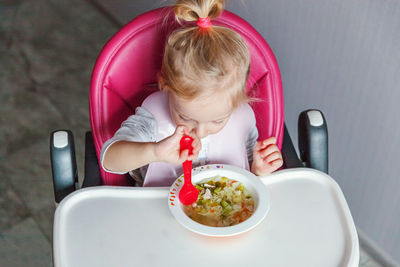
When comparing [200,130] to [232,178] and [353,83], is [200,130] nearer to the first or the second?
[232,178]

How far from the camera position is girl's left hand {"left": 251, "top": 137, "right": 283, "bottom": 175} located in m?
1.10

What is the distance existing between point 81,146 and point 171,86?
3.57ft

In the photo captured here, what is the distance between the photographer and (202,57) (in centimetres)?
101

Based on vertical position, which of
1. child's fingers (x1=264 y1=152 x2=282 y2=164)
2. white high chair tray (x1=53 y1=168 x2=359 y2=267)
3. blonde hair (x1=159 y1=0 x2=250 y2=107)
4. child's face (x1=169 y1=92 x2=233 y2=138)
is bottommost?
white high chair tray (x1=53 y1=168 x2=359 y2=267)

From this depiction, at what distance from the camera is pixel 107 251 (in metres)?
0.92

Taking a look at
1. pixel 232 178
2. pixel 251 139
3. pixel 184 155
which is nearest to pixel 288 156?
pixel 251 139

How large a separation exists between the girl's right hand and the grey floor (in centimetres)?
84

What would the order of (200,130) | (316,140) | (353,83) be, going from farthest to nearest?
(353,83), (316,140), (200,130)

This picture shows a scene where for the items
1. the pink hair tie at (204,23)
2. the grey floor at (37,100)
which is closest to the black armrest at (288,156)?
the pink hair tie at (204,23)

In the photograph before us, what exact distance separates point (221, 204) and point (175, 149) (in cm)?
14

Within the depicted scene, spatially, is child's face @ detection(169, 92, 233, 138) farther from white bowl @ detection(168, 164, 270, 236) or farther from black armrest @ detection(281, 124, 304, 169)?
black armrest @ detection(281, 124, 304, 169)

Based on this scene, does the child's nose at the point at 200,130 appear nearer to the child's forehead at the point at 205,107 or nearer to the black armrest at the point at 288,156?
the child's forehead at the point at 205,107

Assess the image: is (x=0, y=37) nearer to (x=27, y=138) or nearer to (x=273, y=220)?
(x=27, y=138)

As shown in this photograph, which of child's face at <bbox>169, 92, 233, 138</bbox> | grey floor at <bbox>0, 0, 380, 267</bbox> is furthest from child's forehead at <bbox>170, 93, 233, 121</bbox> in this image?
grey floor at <bbox>0, 0, 380, 267</bbox>
